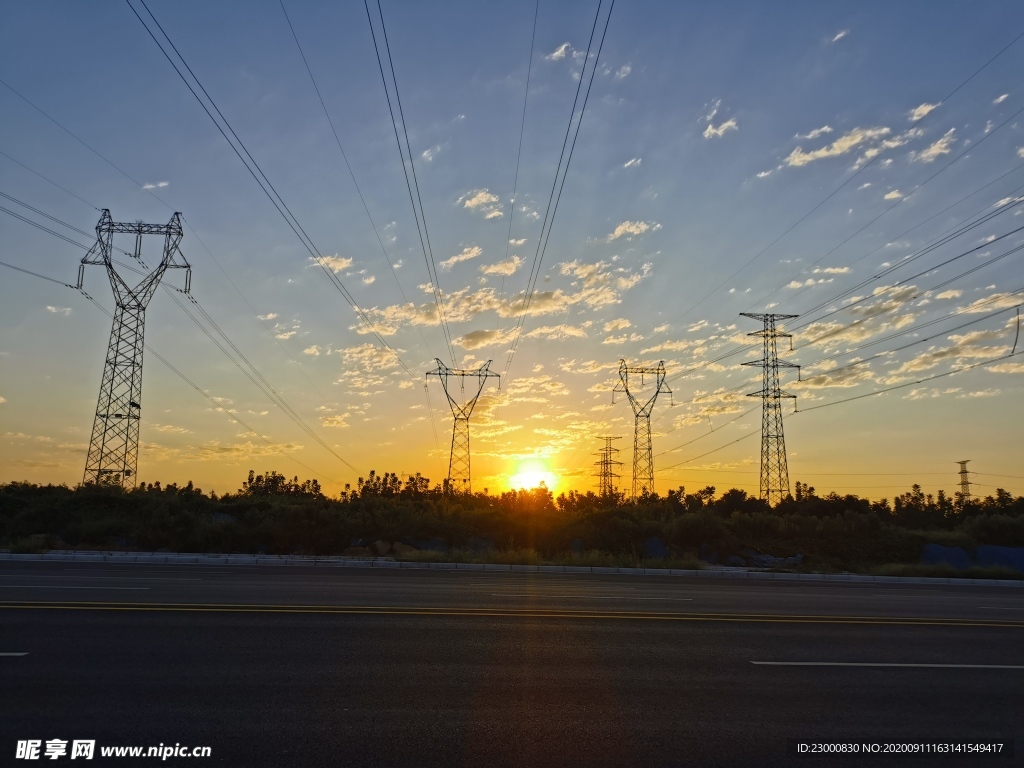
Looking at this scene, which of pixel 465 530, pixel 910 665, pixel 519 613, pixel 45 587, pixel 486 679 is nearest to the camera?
pixel 486 679

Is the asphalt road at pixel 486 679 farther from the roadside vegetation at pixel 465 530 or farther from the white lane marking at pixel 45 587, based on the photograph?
the roadside vegetation at pixel 465 530

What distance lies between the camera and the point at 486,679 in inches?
314

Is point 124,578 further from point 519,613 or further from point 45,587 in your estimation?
point 519,613

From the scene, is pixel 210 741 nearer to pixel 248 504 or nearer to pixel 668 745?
pixel 668 745

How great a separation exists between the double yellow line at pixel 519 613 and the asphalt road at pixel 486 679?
6 centimetres

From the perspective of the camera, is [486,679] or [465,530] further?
[465,530]

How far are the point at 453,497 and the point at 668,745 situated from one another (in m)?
40.2

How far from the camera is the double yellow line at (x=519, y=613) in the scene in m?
12.2

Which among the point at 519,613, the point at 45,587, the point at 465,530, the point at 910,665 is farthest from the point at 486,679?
the point at 465,530

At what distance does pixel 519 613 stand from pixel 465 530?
25303mm

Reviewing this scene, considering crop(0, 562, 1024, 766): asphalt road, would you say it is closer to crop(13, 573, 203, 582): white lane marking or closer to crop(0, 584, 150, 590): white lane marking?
crop(0, 584, 150, 590): white lane marking

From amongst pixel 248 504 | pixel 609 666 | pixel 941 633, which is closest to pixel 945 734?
pixel 609 666

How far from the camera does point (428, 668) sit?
8.41 meters

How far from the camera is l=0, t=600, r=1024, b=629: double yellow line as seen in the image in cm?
1223
